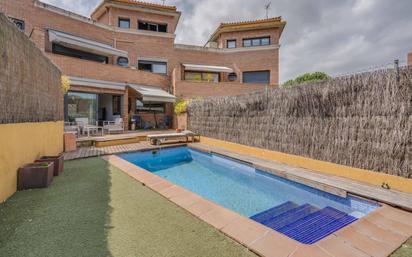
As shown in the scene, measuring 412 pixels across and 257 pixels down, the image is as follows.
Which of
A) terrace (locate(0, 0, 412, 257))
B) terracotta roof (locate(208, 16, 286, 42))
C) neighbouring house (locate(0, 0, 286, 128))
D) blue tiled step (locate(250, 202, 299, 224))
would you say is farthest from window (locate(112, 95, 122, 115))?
terracotta roof (locate(208, 16, 286, 42))

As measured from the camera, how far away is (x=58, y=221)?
444cm

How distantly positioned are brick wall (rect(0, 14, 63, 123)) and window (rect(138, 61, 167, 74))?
1983cm

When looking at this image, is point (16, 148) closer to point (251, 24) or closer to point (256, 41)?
point (256, 41)

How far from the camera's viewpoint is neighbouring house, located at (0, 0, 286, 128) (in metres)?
19.3

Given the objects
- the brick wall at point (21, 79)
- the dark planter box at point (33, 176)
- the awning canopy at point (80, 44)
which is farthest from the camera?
the awning canopy at point (80, 44)

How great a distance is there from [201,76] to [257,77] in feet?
31.4

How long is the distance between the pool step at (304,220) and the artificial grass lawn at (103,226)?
2.36 m

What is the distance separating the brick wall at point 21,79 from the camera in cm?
539

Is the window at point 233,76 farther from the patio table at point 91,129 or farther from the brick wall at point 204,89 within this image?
the patio table at point 91,129

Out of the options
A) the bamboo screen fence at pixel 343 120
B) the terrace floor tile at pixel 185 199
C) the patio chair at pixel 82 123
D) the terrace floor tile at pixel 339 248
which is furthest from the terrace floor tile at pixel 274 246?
the patio chair at pixel 82 123

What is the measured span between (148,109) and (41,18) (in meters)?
14.1

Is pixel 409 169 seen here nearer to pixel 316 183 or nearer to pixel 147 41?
pixel 316 183

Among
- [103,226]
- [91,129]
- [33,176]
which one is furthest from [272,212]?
[91,129]

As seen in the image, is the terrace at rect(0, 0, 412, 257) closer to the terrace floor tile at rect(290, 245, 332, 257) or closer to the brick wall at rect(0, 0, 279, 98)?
the terrace floor tile at rect(290, 245, 332, 257)
